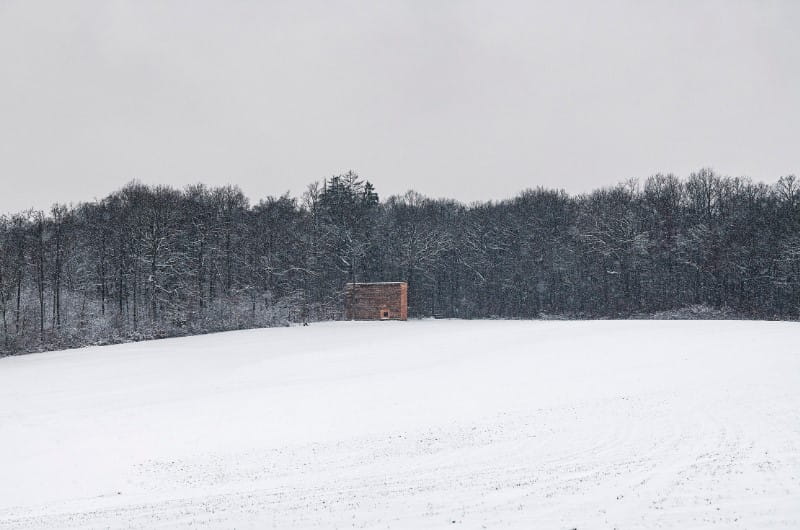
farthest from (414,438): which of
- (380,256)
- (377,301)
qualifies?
(380,256)

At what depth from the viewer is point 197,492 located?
1249cm

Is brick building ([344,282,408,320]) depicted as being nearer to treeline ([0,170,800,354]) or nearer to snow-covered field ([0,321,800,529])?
treeline ([0,170,800,354])

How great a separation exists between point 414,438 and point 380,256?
53554 millimetres

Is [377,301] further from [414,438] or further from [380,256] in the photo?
[414,438]

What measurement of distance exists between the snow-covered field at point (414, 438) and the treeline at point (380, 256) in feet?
44.5

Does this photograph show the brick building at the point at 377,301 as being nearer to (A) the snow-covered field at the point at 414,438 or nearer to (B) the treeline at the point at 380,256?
(B) the treeline at the point at 380,256

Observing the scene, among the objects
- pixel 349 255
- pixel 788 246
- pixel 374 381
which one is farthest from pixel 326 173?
pixel 374 381

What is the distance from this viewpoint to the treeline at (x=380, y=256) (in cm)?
4572

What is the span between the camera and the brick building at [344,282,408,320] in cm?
5747

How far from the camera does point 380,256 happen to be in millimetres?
69438

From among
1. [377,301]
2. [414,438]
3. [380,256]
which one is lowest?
[414,438]

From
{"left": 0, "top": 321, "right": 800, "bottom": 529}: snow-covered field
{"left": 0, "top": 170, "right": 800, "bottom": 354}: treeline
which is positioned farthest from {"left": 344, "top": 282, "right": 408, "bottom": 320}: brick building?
{"left": 0, "top": 321, "right": 800, "bottom": 529}: snow-covered field

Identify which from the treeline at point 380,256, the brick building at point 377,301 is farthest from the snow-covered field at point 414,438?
the brick building at point 377,301

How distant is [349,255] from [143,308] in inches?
891
